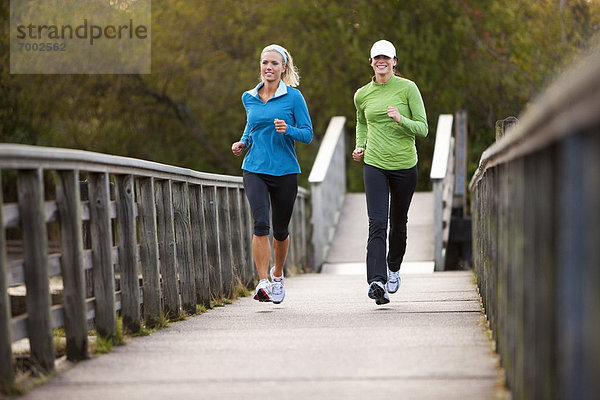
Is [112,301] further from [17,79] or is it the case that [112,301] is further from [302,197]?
[17,79]

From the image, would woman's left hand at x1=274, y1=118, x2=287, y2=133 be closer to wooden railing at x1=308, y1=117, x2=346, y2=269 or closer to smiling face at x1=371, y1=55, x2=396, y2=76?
smiling face at x1=371, y1=55, x2=396, y2=76

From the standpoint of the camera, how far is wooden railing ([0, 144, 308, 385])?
3820 mm

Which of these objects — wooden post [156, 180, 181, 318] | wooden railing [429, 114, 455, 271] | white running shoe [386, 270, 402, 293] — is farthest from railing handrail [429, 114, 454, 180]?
wooden post [156, 180, 181, 318]

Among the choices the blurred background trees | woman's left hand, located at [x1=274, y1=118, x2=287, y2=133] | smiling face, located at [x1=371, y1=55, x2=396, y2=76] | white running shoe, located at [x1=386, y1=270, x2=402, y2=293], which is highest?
the blurred background trees

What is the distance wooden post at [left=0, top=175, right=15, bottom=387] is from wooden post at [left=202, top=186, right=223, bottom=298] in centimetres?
368

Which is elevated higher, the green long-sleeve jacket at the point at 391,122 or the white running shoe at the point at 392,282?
the green long-sleeve jacket at the point at 391,122

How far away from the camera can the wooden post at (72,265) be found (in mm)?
4250

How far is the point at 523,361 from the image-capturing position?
303 cm

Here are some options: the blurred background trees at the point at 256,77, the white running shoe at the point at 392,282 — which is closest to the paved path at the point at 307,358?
the white running shoe at the point at 392,282

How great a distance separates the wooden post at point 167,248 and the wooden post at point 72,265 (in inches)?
64.5

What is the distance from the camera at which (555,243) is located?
2479 mm

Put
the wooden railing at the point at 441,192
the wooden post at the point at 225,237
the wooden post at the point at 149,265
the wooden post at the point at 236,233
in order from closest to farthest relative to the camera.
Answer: the wooden post at the point at 149,265 < the wooden post at the point at 225,237 < the wooden post at the point at 236,233 < the wooden railing at the point at 441,192

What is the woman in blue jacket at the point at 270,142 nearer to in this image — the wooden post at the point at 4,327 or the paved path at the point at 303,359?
the paved path at the point at 303,359

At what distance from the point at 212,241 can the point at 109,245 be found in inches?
101
